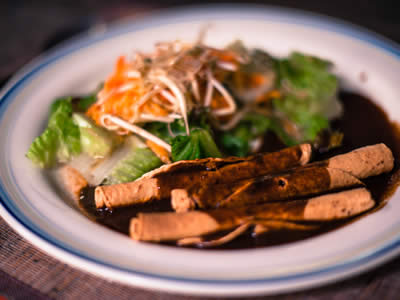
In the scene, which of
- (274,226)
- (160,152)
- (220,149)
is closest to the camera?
(274,226)

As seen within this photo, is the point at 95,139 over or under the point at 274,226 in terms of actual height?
over

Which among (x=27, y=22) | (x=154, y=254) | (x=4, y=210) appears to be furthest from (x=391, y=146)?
(x=27, y=22)

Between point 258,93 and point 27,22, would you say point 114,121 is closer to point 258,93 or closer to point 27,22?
point 258,93

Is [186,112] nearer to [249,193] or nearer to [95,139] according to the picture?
[95,139]

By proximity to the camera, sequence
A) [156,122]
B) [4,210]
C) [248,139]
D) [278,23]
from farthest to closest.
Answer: [278,23], [248,139], [156,122], [4,210]

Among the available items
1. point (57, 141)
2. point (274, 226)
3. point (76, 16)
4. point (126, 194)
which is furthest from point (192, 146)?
point (76, 16)
